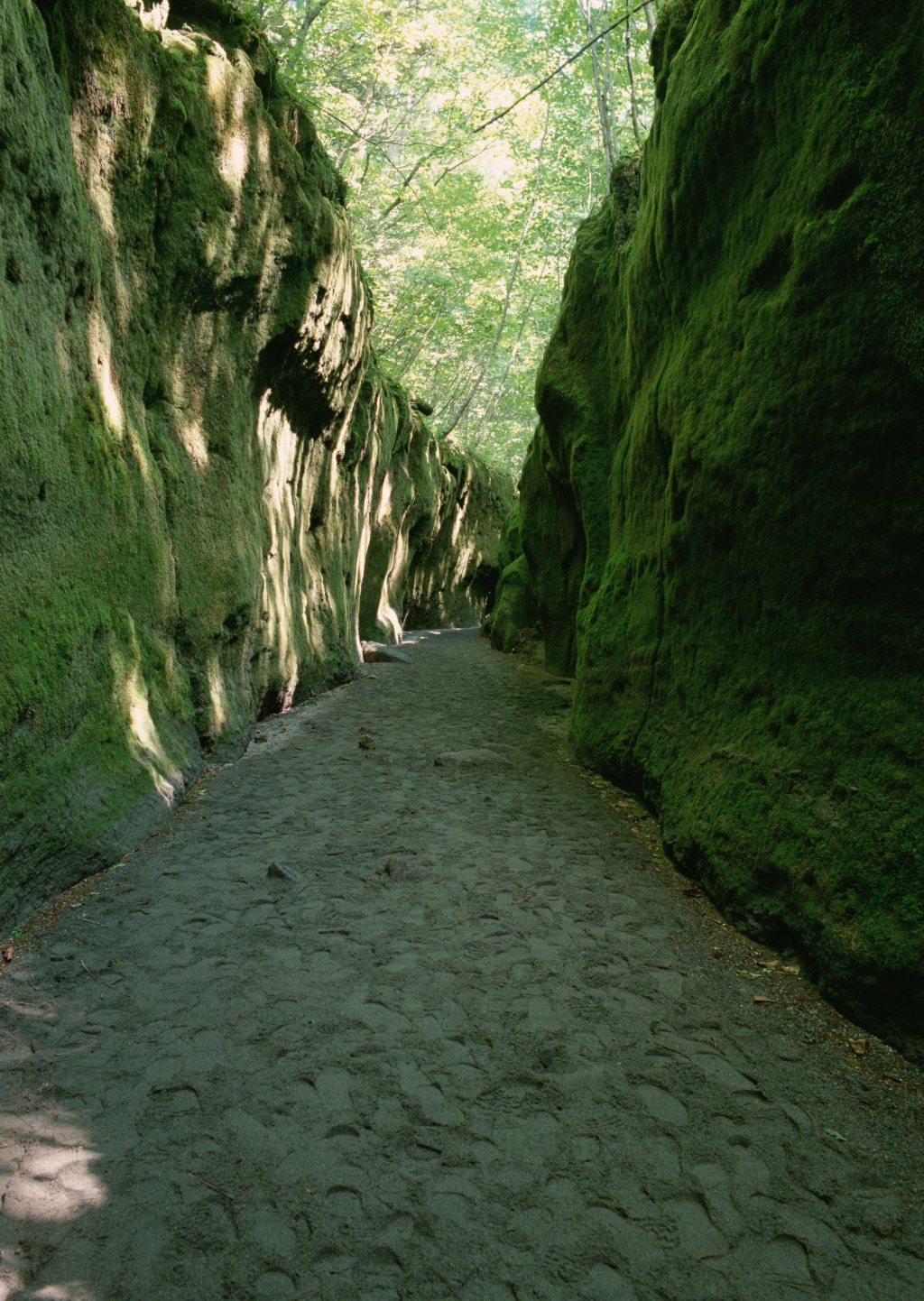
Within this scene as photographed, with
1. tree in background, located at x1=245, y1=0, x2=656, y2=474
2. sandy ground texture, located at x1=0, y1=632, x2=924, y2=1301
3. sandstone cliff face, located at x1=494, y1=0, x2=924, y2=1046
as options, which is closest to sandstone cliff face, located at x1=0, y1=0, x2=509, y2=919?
sandy ground texture, located at x1=0, y1=632, x2=924, y2=1301

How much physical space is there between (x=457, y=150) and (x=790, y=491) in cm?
1938

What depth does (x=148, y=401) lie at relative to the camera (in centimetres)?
674

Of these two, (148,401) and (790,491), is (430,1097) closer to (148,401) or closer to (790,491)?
(790,491)

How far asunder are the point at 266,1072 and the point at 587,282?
33.8 ft

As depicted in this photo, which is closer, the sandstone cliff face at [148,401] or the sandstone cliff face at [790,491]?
the sandstone cliff face at [790,491]

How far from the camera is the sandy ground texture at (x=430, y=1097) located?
7.56 feet

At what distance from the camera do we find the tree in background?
1881 centimetres

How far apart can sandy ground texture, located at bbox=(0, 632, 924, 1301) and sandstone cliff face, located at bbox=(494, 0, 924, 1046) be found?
0.53 metres

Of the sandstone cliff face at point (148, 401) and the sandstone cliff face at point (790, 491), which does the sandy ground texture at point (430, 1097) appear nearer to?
the sandstone cliff face at point (790, 491)

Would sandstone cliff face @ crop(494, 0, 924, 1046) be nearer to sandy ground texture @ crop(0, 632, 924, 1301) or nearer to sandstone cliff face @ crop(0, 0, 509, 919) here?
sandy ground texture @ crop(0, 632, 924, 1301)

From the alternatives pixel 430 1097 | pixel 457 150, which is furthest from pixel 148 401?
pixel 457 150

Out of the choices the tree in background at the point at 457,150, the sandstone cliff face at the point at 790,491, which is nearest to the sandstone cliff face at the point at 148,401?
the sandstone cliff face at the point at 790,491

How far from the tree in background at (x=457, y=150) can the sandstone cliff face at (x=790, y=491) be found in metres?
13.2

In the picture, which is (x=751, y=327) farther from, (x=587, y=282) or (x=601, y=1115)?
(x=587, y=282)
